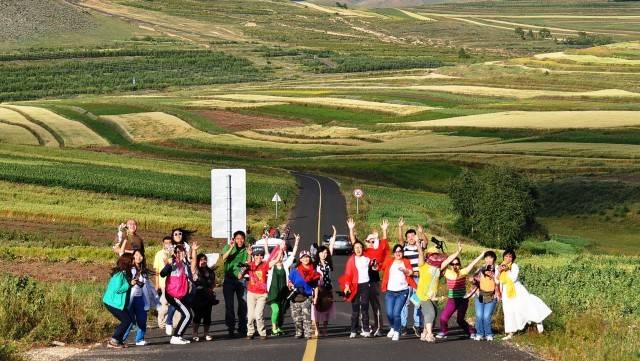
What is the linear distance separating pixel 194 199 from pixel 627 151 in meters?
41.3

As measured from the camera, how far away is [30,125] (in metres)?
115

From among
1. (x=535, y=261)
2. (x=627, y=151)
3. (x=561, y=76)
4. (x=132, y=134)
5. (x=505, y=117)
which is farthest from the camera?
(x=561, y=76)

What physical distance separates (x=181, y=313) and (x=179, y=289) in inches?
16.7

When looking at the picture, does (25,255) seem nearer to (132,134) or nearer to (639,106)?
(132,134)

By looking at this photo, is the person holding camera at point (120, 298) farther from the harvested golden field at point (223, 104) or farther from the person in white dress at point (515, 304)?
the harvested golden field at point (223, 104)

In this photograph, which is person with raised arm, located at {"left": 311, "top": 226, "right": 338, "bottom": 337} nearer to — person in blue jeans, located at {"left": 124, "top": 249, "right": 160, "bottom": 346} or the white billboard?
person in blue jeans, located at {"left": 124, "top": 249, "right": 160, "bottom": 346}

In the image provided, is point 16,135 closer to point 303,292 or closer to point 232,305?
point 232,305

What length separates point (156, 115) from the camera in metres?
128

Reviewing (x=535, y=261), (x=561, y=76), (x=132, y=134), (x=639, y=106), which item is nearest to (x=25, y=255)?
(x=535, y=261)

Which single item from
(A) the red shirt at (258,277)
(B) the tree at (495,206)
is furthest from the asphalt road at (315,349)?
(B) the tree at (495,206)

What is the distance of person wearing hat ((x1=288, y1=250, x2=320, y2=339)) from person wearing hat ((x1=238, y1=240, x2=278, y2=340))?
482mm

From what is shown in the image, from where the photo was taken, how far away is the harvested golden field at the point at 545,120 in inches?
4466

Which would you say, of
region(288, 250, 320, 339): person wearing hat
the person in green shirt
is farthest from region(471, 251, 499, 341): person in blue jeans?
the person in green shirt

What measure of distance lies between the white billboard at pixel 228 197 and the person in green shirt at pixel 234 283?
9530 millimetres
